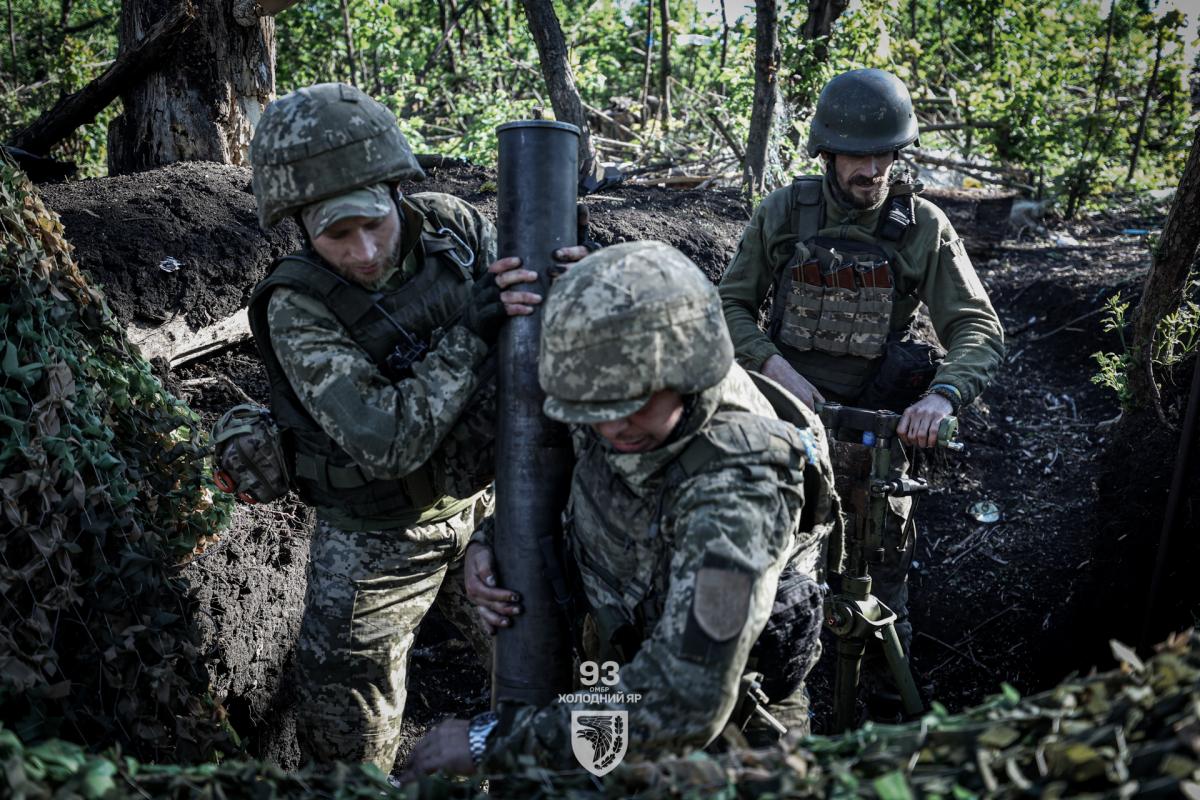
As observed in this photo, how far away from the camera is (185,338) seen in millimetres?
4660

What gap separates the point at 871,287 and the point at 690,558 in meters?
2.40

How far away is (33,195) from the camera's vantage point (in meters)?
3.50

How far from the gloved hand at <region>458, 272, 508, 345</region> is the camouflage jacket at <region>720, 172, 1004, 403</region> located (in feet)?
5.98

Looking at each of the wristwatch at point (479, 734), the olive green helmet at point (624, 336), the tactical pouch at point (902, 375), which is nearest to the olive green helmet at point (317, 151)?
the olive green helmet at point (624, 336)

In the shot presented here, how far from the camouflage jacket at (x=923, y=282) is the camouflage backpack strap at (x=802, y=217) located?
3 centimetres

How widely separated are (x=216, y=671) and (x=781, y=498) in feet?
8.73

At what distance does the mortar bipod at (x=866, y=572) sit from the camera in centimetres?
384

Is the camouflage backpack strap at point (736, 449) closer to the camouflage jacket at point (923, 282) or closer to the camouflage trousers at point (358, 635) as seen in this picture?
the camouflage trousers at point (358, 635)

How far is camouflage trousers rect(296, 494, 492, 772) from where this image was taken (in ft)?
10.6

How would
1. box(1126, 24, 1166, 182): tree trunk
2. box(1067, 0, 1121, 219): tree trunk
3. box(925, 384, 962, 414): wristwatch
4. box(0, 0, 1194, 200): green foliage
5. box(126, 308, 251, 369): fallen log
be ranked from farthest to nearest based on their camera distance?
box(1067, 0, 1121, 219): tree trunk → box(1126, 24, 1166, 182): tree trunk → box(0, 0, 1194, 200): green foliage → box(126, 308, 251, 369): fallen log → box(925, 384, 962, 414): wristwatch

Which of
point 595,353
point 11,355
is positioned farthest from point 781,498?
point 11,355

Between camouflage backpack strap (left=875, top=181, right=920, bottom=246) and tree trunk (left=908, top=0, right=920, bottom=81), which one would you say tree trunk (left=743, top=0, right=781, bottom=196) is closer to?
camouflage backpack strap (left=875, top=181, right=920, bottom=246)

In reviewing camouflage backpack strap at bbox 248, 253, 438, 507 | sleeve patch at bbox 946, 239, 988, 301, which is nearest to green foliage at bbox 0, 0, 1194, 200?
sleeve patch at bbox 946, 239, 988, 301

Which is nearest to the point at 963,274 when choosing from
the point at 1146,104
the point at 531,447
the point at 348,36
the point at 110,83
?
the point at 531,447
